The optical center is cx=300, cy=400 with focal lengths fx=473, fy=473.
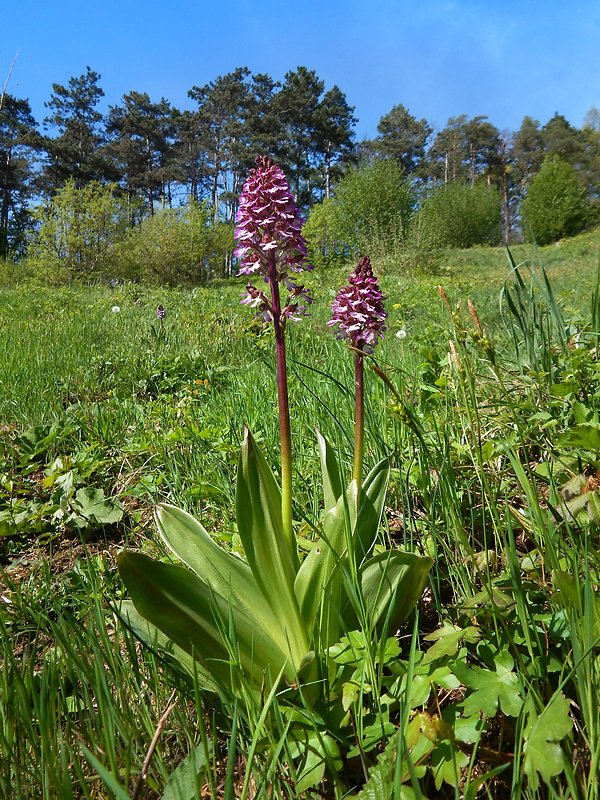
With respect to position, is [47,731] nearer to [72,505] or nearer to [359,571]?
[359,571]

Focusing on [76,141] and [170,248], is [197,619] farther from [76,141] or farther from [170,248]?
Result: [76,141]

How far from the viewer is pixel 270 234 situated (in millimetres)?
995

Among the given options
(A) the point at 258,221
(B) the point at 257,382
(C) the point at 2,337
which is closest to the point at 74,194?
(C) the point at 2,337

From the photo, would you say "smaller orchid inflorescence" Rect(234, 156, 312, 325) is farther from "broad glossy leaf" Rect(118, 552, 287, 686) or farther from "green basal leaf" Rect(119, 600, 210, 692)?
"green basal leaf" Rect(119, 600, 210, 692)

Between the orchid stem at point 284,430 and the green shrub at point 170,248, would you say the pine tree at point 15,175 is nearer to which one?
the green shrub at point 170,248

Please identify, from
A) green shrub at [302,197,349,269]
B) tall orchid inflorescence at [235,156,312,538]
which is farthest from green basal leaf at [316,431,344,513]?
green shrub at [302,197,349,269]

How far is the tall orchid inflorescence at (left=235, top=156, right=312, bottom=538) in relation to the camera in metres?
0.95

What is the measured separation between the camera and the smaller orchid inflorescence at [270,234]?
97cm

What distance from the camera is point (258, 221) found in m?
0.98

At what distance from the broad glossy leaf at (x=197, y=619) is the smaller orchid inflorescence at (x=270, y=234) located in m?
0.54

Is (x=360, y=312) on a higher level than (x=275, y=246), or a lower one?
lower

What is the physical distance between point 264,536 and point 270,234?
2.03 ft

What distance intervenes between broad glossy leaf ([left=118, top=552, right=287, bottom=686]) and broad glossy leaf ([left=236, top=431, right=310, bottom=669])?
6 cm

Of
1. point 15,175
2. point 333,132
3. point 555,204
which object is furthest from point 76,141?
point 555,204
